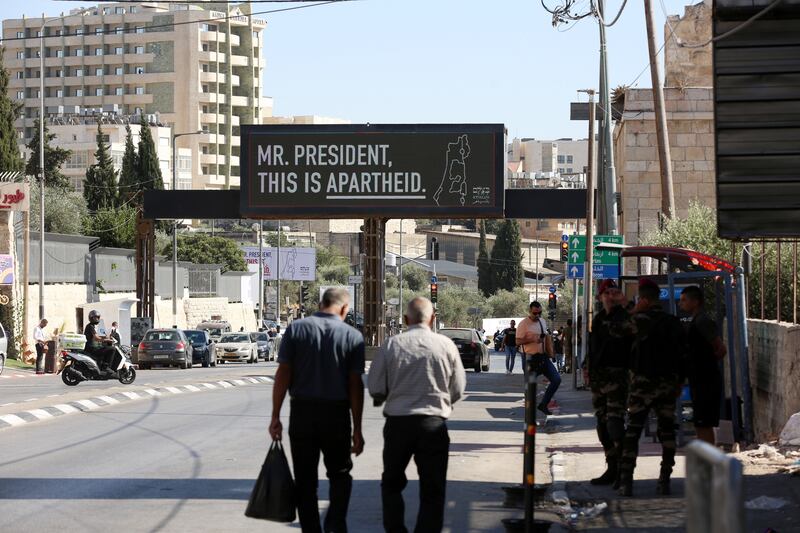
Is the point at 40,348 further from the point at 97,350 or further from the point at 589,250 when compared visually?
the point at 589,250

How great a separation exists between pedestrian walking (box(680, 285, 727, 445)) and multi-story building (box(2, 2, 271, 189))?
497 ft

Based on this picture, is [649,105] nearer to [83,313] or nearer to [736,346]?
[83,313]

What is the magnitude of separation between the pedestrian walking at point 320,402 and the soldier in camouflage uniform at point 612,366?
3.97m

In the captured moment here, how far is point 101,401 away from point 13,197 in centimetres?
2243

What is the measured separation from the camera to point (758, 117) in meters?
11.2

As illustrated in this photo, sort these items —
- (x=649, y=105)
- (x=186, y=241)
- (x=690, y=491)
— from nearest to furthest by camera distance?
(x=690, y=491) → (x=649, y=105) → (x=186, y=241)

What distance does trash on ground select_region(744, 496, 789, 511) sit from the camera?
1080 centimetres

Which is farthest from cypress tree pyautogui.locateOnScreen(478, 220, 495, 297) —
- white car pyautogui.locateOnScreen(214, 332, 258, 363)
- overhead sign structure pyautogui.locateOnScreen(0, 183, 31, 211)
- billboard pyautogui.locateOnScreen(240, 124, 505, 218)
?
overhead sign structure pyautogui.locateOnScreen(0, 183, 31, 211)

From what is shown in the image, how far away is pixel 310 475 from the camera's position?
8820 mm

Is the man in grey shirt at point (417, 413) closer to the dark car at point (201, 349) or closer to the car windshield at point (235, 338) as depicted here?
the dark car at point (201, 349)

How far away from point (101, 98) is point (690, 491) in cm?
17525

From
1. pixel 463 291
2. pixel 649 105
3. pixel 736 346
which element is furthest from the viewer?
pixel 463 291

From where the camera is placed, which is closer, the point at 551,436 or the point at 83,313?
the point at 551,436

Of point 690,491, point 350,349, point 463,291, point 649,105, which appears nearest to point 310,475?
point 350,349
